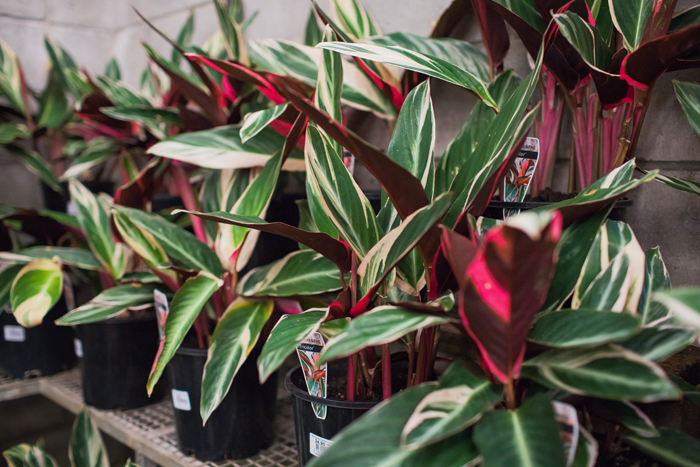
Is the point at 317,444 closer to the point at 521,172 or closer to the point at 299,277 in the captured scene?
the point at 299,277

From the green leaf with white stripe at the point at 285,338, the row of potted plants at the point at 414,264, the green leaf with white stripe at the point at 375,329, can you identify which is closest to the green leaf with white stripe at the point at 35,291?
the row of potted plants at the point at 414,264

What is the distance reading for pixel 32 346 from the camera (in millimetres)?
1373

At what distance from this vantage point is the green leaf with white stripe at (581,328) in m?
0.40

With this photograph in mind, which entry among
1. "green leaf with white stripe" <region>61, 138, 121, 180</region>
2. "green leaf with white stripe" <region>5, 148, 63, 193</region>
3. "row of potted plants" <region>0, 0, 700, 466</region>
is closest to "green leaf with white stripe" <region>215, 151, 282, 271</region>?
"row of potted plants" <region>0, 0, 700, 466</region>

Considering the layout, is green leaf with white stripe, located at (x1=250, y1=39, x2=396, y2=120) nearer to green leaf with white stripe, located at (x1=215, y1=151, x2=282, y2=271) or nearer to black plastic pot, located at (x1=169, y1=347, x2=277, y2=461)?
green leaf with white stripe, located at (x1=215, y1=151, x2=282, y2=271)

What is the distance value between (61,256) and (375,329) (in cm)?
93

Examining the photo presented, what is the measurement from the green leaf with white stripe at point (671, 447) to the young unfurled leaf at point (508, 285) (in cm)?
14

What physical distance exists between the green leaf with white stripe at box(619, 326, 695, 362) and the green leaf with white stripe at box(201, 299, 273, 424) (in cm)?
47

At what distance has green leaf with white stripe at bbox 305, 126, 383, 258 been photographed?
60 cm

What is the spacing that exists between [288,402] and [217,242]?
0.45 m

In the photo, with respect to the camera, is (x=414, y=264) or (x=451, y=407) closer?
(x=451, y=407)

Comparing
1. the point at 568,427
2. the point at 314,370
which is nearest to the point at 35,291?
the point at 314,370

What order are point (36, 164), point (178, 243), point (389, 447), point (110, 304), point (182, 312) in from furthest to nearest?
1. point (36, 164)
2. point (110, 304)
3. point (178, 243)
4. point (182, 312)
5. point (389, 447)

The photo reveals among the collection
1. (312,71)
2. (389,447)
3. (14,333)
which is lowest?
(14,333)
